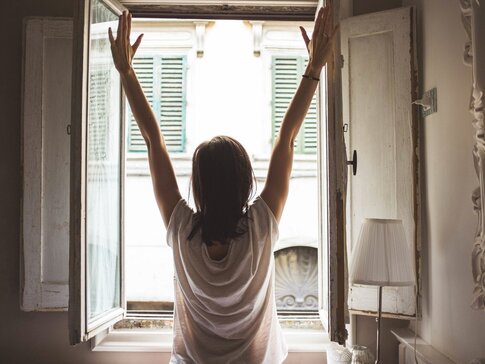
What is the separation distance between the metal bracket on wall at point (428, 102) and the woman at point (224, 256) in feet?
3.40

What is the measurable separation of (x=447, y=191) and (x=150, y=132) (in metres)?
1.19

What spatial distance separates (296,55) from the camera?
4.80 m

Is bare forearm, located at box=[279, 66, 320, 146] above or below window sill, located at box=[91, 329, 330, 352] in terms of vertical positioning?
above

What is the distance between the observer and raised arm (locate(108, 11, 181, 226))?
1.33 m

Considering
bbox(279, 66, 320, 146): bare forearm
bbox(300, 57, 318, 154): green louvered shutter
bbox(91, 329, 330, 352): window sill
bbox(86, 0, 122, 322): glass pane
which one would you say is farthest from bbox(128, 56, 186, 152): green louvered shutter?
bbox(279, 66, 320, 146): bare forearm

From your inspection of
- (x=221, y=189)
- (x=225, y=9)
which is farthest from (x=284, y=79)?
(x=221, y=189)

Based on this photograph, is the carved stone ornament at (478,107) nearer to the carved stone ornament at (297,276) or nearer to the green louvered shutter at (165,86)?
the green louvered shutter at (165,86)

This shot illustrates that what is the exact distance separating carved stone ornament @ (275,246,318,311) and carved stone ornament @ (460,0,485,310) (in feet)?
15.3

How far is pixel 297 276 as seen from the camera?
20.2ft

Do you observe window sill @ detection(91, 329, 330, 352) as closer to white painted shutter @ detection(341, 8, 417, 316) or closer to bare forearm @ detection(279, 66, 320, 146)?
white painted shutter @ detection(341, 8, 417, 316)

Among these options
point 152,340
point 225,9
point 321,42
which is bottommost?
point 152,340

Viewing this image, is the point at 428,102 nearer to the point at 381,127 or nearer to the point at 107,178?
the point at 381,127

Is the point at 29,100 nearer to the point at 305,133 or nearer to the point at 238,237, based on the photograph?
the point at 238,237

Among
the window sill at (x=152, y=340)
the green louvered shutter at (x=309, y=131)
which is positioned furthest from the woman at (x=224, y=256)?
the green louvered shutter at (x=309, y=131)
